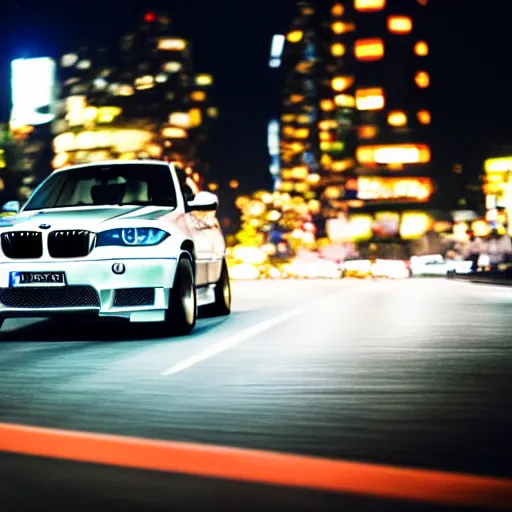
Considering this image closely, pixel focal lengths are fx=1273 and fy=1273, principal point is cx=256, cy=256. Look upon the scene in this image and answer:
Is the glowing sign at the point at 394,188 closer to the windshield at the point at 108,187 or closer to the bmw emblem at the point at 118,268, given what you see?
the windshield at the point at 108,187

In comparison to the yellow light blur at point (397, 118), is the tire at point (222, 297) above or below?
below

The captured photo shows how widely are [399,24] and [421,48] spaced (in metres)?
5.36

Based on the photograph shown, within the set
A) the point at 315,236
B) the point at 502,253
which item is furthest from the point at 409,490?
the point at 315,236

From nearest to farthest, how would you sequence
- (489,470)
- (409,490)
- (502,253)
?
(409,490), (489,470), (502,253)

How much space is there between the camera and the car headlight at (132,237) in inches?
543

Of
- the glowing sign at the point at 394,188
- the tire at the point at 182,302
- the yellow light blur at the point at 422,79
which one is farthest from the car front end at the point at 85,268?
the yellow light blur at the point at 422,79

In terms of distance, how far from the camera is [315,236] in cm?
19362

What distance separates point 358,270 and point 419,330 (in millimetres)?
67817

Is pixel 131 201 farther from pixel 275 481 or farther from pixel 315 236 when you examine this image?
pixel 315 236

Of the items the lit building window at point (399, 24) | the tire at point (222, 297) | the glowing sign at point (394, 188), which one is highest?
the lit building window at point (399, 24)

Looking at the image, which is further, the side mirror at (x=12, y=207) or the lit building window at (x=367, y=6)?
the lit building window at (x=367, y=6)

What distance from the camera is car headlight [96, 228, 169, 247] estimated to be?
1380 cm

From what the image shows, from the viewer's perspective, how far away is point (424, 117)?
624 feet

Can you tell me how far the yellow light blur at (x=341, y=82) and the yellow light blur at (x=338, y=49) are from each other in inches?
141
